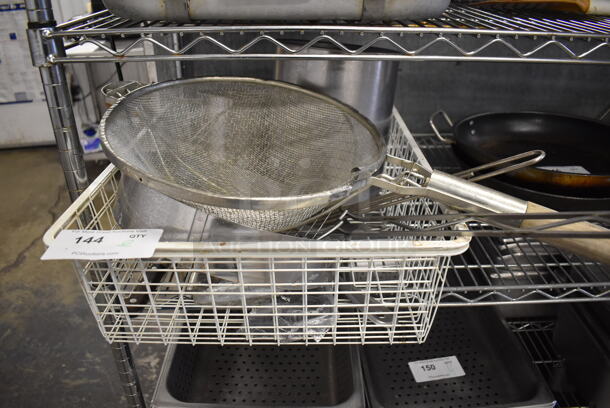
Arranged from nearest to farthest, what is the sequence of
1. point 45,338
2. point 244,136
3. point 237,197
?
point 237,197, point 244,136, point 45,338

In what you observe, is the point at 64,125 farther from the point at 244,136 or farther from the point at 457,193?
the point at 457,193

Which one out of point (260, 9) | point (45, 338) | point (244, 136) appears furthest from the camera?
point (45, 338)

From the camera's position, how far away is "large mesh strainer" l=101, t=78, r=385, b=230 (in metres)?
0.59

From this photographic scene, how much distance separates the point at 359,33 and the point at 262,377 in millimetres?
598

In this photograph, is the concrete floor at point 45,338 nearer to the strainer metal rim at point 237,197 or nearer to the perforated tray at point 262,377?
the perforated tray at point 262,377

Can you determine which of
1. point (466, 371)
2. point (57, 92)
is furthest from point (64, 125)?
point (466, 371)

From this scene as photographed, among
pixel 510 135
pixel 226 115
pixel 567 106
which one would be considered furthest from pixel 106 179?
pixel 567 106

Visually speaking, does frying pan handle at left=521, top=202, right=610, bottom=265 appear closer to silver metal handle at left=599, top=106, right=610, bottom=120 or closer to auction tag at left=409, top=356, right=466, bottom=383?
auction tag at left=409, top=356, right=466, bottom=383

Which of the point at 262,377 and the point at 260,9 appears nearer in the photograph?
the point at 260,9

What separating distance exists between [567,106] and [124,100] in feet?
3.15

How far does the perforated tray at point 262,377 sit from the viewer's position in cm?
72

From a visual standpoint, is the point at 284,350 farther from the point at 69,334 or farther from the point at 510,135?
the point at 69,334

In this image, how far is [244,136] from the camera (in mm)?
688

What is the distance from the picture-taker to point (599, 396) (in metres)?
0.76
